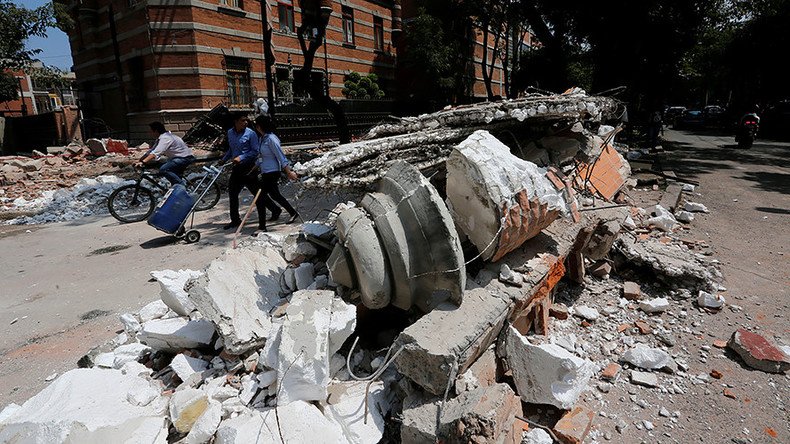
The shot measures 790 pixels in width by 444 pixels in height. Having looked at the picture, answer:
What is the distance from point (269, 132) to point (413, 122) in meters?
2.88

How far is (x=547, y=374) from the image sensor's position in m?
2.47

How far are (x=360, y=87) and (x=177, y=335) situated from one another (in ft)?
67.0

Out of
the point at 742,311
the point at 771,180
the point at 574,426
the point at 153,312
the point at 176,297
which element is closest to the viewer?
the point at 574,426

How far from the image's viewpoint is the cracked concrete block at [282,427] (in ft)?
6.56

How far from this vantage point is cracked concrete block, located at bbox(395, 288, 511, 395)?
7.07 feet

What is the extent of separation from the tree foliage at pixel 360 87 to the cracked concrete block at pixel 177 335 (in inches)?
778

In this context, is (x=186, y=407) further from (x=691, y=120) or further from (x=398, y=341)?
(x=691, y=120)

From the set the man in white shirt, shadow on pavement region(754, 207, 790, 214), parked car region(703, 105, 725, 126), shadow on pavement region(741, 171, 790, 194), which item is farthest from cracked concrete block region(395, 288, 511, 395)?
parked car region(703, 105, 725, 126)

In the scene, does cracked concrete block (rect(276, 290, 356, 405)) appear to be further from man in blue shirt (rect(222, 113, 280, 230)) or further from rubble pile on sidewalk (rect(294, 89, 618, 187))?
man in blue shirt (rect(222, 113, 280, 230))

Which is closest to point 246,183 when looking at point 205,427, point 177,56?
point 205,427

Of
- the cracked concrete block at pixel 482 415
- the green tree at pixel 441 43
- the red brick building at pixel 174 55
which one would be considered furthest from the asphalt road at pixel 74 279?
the green tree at pixel 441 43

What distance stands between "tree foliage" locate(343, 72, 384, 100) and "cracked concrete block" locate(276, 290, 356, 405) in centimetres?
2008

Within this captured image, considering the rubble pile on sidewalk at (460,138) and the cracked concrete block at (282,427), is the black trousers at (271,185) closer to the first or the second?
the rubble pile on sidewalk at (460,138)

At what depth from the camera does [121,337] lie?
3.19 meters
